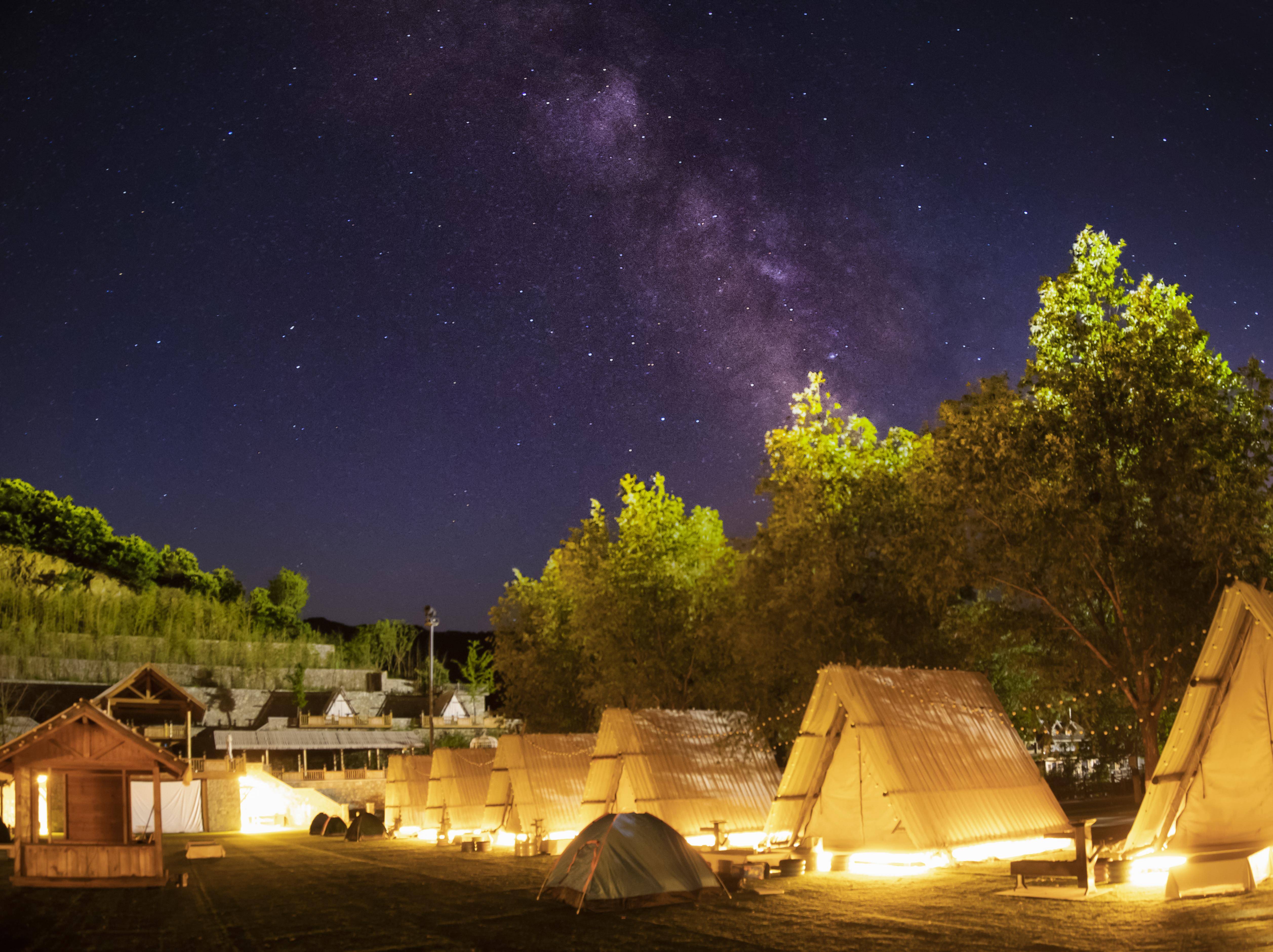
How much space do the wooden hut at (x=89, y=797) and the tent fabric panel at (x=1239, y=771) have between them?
58.5ft

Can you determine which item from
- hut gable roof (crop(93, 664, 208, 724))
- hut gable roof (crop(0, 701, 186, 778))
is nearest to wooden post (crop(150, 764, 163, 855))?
hut gable roof (crop(0, 701, 186, 778))

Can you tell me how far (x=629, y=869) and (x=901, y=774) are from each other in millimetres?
5577

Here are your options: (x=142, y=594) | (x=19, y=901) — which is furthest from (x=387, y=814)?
(x=142, y=594)

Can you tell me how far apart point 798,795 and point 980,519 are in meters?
6.41

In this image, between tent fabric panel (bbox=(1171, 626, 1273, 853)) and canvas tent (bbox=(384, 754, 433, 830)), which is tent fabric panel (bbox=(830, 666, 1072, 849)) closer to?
tent fabric panel (bbox=(1171, 626, 1273, 853))

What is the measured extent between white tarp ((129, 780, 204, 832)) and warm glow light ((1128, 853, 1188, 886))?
41345mm

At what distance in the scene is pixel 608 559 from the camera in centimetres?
3388

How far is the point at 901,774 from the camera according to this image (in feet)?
59.6

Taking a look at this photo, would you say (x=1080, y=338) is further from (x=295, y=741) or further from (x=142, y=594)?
(x=142, y=594)

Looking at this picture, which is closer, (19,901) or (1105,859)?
(1105,859)

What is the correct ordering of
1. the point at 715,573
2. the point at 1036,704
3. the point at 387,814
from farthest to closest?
the point at 387,814 → the point at 715,573 → the point at 1036,704

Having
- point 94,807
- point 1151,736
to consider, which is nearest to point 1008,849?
point 1151,736

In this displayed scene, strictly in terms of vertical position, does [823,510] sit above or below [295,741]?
above

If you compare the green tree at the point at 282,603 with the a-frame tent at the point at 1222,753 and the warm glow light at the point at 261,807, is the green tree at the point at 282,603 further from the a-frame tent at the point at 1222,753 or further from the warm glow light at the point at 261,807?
the a-frame tent at the point at 1222,753
